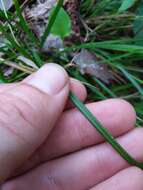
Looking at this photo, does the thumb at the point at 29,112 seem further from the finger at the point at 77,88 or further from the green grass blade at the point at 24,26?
the green grass blade at the point at 24,26

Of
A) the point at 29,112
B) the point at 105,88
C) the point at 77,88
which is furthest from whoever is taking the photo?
the point at 105,88

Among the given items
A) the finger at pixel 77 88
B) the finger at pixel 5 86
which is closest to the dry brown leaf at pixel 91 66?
the finger at pixel 77 88

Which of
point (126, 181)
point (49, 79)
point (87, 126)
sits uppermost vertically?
point (49, 79)

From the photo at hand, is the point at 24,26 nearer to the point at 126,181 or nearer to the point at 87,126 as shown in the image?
the point at 87,126

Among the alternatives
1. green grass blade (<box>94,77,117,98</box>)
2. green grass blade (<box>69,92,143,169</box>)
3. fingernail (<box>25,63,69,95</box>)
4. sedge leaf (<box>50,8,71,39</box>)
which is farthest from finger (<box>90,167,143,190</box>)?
sedge leaf (<box>50,8,71,39</box>)

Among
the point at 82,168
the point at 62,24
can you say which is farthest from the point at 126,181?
the point at 62,24

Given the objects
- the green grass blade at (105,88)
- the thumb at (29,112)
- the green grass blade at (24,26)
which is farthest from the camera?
the green grass blade at (105,88)

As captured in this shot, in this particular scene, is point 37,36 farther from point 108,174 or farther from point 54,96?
point 108,174

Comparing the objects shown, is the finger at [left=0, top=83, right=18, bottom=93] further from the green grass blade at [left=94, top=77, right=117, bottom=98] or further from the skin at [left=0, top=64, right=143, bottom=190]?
the green grass blade at [left=94, top=77, right=117, bottom=98]
